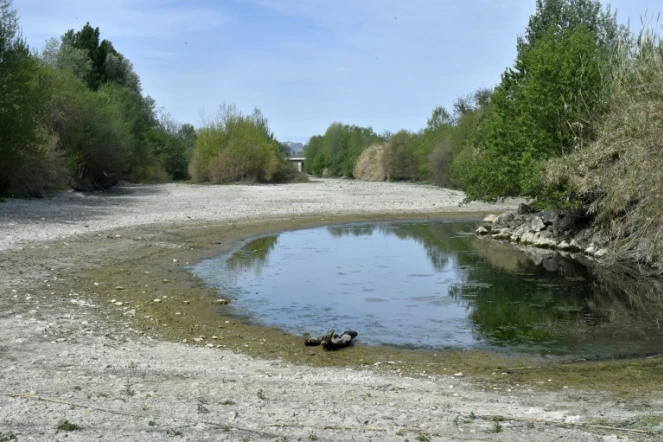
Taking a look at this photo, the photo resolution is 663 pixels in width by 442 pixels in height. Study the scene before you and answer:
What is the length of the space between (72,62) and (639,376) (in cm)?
6374

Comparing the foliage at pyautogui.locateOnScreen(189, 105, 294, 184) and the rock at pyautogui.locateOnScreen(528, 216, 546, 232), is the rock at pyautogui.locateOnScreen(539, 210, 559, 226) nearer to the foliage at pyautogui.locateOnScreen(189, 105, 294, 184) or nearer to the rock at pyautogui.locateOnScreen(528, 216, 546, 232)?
the rock at pyautogui.locateOnScreen(528, 216, 546, 232)

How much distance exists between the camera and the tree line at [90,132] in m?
34.8

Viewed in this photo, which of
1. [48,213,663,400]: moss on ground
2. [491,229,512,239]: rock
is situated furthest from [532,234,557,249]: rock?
[48,213,663,400]: moss on ground

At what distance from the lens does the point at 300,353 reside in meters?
12.2

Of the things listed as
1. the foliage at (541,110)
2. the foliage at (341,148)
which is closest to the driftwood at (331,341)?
the foliage at (541,110)

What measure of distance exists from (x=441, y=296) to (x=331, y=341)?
6.36 metres

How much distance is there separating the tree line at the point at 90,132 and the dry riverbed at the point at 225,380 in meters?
17.3

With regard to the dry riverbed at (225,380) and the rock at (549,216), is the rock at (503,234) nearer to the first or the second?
the rock at (549,216)

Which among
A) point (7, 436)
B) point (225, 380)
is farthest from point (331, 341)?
point (7, 436)

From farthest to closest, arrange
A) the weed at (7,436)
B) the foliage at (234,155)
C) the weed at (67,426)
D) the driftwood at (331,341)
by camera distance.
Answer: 1. the foliage at (234,155)
2. the driftwood at (331,341)
3. the weed at (67,426)
4. the weed at (7,436)

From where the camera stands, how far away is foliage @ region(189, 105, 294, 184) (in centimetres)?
8250

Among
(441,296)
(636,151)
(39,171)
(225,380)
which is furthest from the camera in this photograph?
(39,171)

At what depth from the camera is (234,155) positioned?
8269cm

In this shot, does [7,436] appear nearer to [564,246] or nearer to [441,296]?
[441,296]
